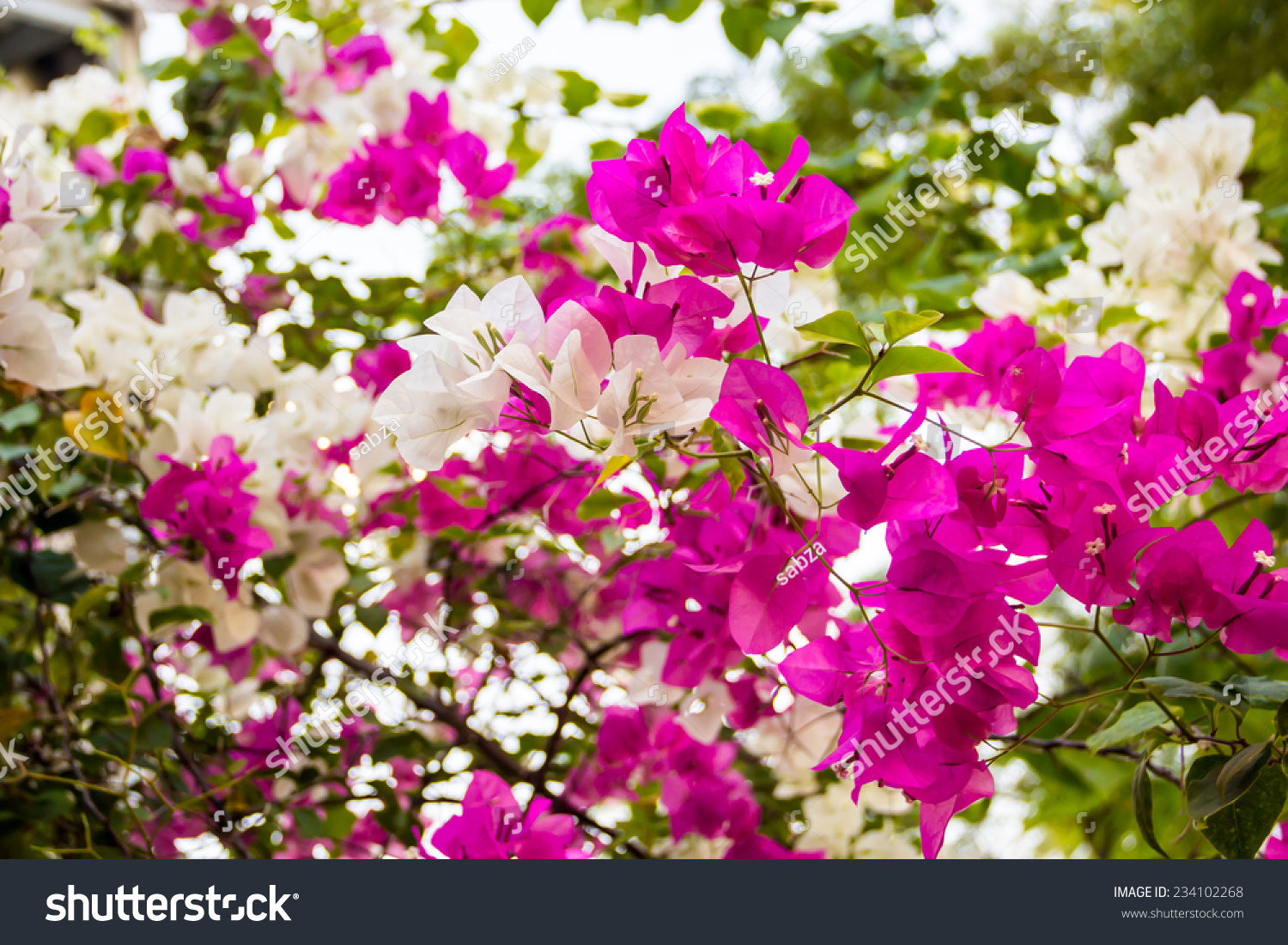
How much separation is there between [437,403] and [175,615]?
40 centimetres

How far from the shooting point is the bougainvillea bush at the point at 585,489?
0.40 meters

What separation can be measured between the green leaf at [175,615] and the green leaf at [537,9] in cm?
57

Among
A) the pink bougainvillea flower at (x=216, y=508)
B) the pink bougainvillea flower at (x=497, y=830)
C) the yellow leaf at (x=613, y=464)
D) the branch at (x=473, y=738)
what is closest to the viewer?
the yellow leaf at (x=613, y=464)

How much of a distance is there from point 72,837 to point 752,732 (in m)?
0.57

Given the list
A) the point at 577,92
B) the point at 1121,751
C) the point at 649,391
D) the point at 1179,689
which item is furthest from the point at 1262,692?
the point at 577,92

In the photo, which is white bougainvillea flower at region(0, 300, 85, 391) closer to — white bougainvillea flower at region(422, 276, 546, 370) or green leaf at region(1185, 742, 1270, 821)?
white bougainvillea flower at region(422, 276, 546, 370)

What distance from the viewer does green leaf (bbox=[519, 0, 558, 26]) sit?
31.4 inches

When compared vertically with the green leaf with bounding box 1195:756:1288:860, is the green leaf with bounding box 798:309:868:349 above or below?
above

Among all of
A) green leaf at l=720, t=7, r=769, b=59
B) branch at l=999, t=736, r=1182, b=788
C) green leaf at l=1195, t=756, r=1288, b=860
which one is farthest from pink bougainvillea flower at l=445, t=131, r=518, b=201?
green leaf at l=1195, t=756, r=1288, b=860

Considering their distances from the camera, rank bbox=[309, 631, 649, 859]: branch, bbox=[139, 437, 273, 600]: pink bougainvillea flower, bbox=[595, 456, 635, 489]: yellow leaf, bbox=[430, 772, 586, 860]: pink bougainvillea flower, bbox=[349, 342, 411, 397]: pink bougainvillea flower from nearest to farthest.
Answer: bbox=[595, 456, 635, 489]: yellow leaf
bbox=[430, 772, 586, 860]: pink bougainvillea flower
bbox=[139, 437, 273, 600]: pink bougainvillea flower
bbox=[309, 631, 649, 859]: branch
bbox=[349, 342, 411, 397]: pink bougainvillea flower

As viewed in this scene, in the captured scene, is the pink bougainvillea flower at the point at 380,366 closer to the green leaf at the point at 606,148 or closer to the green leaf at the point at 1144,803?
the green leaf at the point at 606,148

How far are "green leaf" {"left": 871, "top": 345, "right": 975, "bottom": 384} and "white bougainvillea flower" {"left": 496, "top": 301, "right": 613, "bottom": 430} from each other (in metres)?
0.12

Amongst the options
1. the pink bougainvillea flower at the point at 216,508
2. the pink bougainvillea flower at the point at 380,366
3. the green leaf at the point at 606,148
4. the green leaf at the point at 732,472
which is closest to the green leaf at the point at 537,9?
the green leaf at the point at 606,148

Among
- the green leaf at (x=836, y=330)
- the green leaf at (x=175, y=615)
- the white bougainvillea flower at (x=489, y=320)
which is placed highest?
the green leaf at (x=175, y=615)
